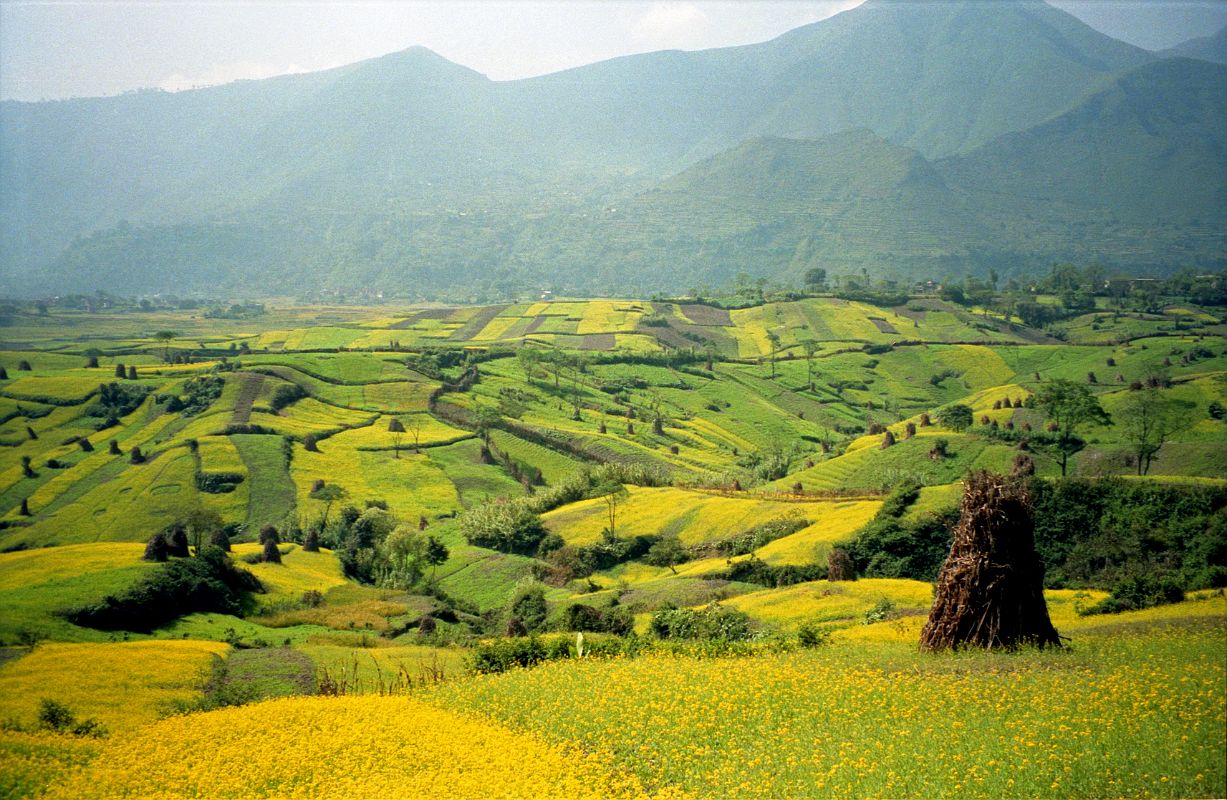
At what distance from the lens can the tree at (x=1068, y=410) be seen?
2911 inches

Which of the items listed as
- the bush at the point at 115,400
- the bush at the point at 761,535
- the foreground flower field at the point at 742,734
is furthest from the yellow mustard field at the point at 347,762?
the bush at the point at 115,400

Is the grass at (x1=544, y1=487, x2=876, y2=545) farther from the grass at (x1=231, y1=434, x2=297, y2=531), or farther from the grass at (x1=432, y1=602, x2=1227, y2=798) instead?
the grass at (x1=432, y1=602, x2=1227, y2=798)

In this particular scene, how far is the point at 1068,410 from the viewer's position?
244 feet

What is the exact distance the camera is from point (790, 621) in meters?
38.5

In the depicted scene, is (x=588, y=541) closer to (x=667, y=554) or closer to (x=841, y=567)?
(x=667, y=554)

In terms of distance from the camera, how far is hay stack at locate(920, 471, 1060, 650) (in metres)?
25.2

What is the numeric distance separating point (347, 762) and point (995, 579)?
18517 millimetres

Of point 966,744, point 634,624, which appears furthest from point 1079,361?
point 966,744

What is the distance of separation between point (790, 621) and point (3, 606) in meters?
37.2

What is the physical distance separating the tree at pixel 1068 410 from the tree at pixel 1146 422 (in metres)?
3.02

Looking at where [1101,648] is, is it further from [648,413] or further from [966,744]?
[648,413]

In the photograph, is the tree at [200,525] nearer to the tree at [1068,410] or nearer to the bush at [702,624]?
the bush at [702,624]

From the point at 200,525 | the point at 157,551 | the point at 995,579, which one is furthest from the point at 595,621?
the point at 200,525

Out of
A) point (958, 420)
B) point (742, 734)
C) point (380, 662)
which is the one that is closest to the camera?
point (742, 734)
